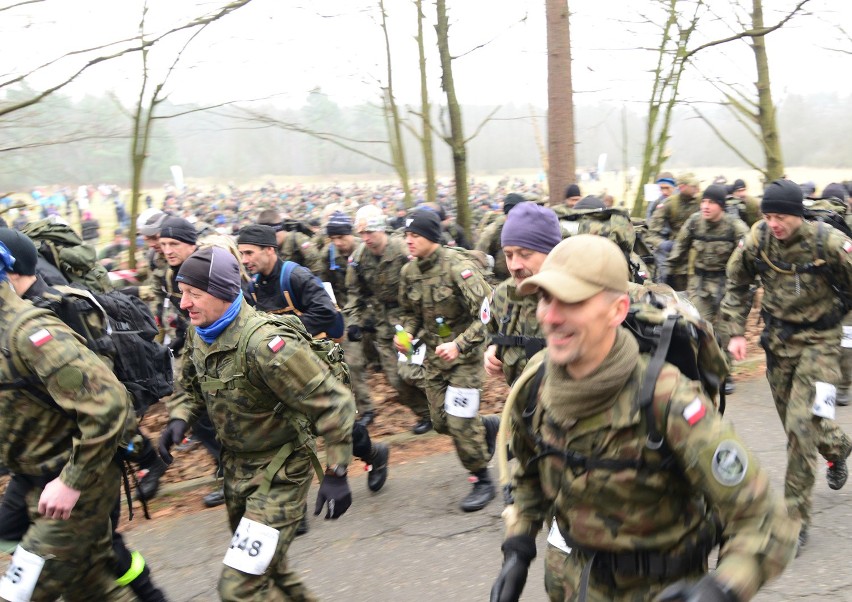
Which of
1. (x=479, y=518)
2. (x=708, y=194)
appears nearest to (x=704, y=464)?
(x=479, y=518)

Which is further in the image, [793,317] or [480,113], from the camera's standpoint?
[480,113]

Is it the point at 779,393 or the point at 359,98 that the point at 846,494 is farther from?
the point at 359,98

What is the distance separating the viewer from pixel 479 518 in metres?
5.51

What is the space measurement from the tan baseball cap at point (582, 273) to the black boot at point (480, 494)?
3751 millimetres

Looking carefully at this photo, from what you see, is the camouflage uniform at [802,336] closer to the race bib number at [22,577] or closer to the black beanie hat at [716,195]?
the black beanie hat at [716,195]

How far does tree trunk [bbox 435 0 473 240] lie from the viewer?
984 centimetres

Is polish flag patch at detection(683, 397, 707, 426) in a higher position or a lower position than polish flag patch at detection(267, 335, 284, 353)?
higher

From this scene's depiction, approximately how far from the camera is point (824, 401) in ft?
15.8

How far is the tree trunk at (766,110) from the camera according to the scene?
37.5 feet

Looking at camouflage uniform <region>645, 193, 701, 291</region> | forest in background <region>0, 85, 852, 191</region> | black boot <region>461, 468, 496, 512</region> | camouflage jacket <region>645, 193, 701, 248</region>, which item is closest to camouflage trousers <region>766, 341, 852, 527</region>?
black boot <region>461, 468, 496, 512</region>

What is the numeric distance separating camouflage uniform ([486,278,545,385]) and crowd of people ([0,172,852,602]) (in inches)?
0.6

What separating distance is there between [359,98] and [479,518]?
1060 centimetres

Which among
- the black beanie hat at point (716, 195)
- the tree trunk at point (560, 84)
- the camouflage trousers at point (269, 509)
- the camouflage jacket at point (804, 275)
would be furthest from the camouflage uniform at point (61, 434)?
the black beanie hat at point (716, 195)

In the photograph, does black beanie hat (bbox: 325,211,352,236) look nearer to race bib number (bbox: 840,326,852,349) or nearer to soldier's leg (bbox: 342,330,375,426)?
soldier's leg (bbox: 342,330,375,426)
